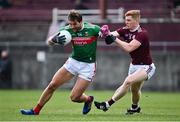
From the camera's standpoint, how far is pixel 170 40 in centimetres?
3534

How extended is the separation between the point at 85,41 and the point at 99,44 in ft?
56.7

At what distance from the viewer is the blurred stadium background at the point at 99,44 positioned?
33.7 m

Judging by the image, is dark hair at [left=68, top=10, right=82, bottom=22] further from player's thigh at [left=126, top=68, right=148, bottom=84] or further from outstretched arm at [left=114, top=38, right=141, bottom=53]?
player's thigh at [left=126, top=68, right=148, bottom=84]

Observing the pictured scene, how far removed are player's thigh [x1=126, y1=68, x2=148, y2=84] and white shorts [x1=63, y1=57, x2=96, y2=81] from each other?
0.86 m

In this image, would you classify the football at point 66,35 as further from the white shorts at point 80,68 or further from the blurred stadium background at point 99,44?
the blurred stadium background at point 99,44

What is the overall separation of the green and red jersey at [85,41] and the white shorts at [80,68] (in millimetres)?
114

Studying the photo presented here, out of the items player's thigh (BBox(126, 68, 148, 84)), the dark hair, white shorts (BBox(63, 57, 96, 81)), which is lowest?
player's thigh (BBox(126, 68, 148, 84))

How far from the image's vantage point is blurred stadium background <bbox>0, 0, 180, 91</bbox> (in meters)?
33.7

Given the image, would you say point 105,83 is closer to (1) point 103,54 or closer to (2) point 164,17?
(1) point 103,54

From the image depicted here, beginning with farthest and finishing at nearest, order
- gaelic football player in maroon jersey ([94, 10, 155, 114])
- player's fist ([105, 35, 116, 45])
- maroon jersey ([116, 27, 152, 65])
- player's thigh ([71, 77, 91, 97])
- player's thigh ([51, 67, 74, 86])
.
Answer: maroon jersey ([116, 27, 152, 65]) → gaelic football player in maroon jersey ([94, 10, 155, 114]) → player's thigh ([71, 77, 91, 97]) → player's thigh ([51, 67, 74, 86]) → player's fist ([105, 35, 116, 45])

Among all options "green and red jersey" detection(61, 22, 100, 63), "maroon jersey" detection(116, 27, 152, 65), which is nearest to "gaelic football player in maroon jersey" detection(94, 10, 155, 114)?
"maroon jersey" detection(116, 27, 152, 65)

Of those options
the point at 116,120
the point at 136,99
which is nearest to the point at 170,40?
the point at 136,99

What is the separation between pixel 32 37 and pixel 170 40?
6.03 meters

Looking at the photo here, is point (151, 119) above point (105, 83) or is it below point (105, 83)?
above
